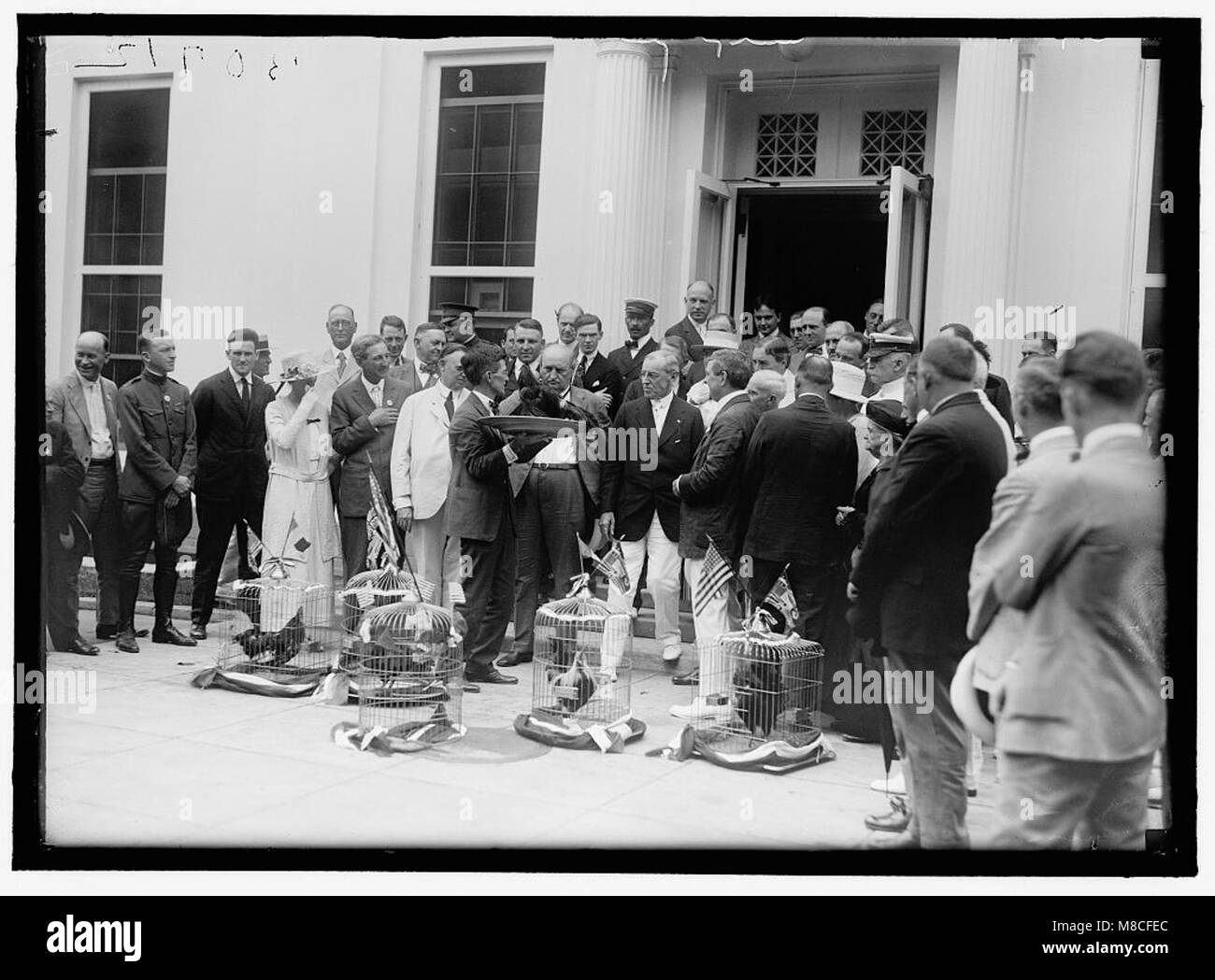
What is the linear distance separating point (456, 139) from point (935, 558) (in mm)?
3740

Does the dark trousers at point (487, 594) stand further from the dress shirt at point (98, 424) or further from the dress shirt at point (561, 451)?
the dress shirt at point (98, 424)

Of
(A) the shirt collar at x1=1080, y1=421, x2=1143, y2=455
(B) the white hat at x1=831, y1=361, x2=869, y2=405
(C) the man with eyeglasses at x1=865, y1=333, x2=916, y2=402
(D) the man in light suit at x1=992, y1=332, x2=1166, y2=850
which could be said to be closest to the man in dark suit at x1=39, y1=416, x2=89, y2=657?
(B) the white hat at x1=831, y1=361, x2=869, y2=405

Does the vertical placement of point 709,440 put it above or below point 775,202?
below

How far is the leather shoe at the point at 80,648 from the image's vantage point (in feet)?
24.9

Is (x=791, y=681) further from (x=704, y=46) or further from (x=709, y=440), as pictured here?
(x=704, y=46)

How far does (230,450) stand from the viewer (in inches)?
315

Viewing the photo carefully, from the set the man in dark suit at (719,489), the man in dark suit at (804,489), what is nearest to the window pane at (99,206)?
the man in dark suit at (719,489)

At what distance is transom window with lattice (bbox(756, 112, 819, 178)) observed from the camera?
8930 millimetres

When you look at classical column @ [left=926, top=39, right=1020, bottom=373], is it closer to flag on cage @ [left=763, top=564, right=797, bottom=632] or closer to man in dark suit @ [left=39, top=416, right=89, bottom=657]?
flag on cage @ [left=763, top=564, right=797, bottom=632]

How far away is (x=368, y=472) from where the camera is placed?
25.6 feet

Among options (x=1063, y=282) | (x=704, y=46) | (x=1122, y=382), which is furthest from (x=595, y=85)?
(x=1122, y=382)

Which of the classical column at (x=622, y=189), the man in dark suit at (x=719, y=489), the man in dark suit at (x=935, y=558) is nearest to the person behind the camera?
the man in dark suit at (x=935, y=558)

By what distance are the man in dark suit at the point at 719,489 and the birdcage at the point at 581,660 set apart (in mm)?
413
